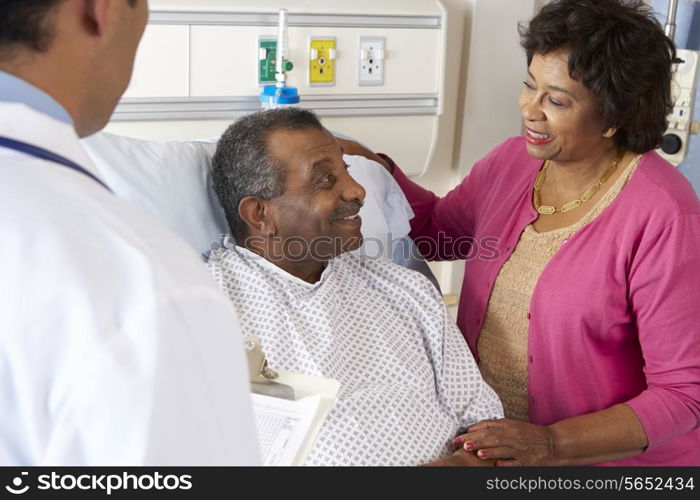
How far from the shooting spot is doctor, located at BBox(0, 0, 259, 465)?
62 centimetres

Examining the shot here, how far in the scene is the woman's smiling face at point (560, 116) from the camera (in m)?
1.79

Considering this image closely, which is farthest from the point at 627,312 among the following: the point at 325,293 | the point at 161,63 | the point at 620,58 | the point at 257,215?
the point at 161,63

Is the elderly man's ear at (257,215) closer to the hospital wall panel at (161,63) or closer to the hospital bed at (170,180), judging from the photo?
the hospital bed at (170,180)

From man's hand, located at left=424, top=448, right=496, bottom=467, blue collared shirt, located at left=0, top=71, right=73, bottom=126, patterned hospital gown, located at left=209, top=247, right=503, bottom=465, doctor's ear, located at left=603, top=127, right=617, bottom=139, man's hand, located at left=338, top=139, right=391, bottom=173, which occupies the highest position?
blue collared shirt, located at left=0, top=71, right=73, bottom=126

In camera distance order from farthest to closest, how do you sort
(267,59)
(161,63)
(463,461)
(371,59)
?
(371,59), (267,59), (161,63), (463,461)

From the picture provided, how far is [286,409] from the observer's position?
43.8 inches

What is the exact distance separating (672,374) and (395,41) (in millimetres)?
1312

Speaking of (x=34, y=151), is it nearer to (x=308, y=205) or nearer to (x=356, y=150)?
(x=308, y=205)

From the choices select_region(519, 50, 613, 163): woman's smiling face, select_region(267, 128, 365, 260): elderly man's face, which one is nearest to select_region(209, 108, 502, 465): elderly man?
select_region(267, 128, 365, 260): elderly man's face

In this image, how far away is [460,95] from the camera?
2836 mm

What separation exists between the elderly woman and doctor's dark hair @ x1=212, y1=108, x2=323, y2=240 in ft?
1.66

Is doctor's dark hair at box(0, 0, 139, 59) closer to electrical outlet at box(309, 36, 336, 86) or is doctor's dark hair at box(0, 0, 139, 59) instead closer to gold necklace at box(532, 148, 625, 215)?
gold necklace at box(532, 148, 625, 215)

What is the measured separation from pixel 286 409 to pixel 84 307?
1.72 ft
